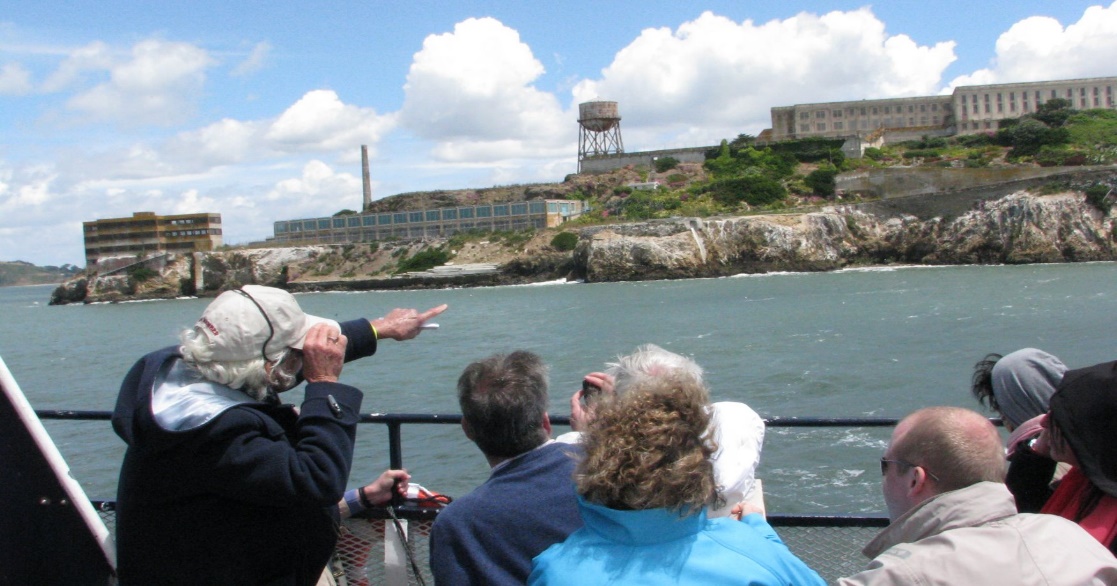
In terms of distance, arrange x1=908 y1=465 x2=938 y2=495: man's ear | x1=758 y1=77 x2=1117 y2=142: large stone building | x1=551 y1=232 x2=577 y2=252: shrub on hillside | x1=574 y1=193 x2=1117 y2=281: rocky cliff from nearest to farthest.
→ x1=908 y1=465 x2=938 y2=495: man's ear → x1=574 y1=193 x2=1117 y2=281: rocky cliff → x1=551 y1=232 x2=577 y2=252: shrub on hillside → x1=758 y1=77 x2=1117 y2=142: large stone building

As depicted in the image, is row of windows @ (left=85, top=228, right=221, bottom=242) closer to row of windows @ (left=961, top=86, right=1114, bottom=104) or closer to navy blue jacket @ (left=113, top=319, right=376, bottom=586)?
row of windows @ (left=961, top=86, right=1114, bottom=104)

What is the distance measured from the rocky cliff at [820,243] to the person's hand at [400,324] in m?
61.1

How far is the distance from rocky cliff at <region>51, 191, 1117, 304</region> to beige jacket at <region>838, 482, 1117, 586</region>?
62530 mm

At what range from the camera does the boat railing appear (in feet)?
9.90

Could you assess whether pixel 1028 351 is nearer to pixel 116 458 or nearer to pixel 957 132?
pixel 116 458

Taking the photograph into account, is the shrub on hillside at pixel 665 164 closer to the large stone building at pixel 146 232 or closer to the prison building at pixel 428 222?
the prison building at pixel 428 222

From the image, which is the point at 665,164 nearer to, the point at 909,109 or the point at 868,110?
the point at 868,110

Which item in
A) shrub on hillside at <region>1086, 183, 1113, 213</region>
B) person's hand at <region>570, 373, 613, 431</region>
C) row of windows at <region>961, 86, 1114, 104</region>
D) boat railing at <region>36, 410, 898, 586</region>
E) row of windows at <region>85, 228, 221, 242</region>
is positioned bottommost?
boat railing at <region>36, 410, 898, 586</region>

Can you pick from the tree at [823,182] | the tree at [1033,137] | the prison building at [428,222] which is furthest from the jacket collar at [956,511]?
the tree at [1033,137]

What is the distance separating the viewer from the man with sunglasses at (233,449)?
226cm

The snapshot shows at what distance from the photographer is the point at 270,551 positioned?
2.40 metres

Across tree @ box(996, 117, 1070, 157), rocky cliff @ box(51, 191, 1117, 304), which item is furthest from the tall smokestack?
tree @ box(996, 117, 1070, 157)

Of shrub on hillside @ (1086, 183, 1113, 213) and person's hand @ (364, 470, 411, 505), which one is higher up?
shrub on hillside @ (1086, 183, 1113, 213)

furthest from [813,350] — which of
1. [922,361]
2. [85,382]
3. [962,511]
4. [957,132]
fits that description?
[957,132]
